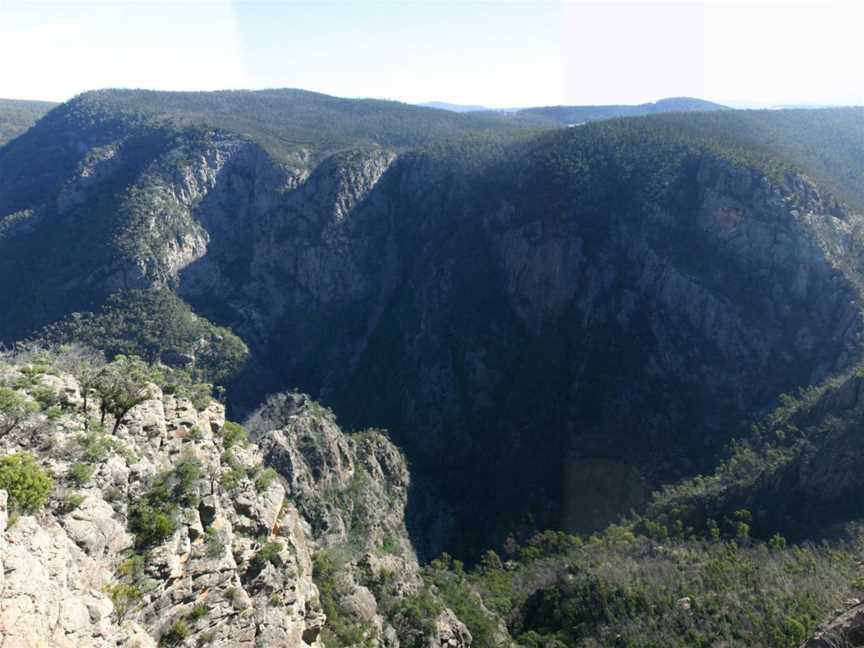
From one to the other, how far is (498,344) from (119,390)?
293ft

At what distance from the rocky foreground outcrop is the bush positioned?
1.76ft

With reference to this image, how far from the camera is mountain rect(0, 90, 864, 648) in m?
49.4

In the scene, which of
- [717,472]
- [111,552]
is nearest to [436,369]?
[717,472]

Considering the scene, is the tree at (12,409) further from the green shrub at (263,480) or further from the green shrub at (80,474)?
the green shrub at (263,480)

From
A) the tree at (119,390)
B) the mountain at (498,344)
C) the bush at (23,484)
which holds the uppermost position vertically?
the bush at (23,484)

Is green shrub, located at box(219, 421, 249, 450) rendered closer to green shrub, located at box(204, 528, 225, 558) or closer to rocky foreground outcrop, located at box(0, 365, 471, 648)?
rocky foreground outcrop, located at box(0, 365, 471, 648)

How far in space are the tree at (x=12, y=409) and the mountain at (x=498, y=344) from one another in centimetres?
26

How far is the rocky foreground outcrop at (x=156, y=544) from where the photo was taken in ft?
64.5

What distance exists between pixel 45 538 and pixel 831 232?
360 feet

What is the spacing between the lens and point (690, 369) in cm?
9369

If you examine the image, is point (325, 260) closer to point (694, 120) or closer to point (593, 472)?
point (593, 472)

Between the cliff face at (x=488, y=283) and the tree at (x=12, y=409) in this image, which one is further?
the cliff face at (x=488, y=283)

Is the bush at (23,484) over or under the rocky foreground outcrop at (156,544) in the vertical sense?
over

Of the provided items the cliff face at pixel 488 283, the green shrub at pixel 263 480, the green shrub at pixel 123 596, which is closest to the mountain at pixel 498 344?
the cliff face at pixel 488 283
